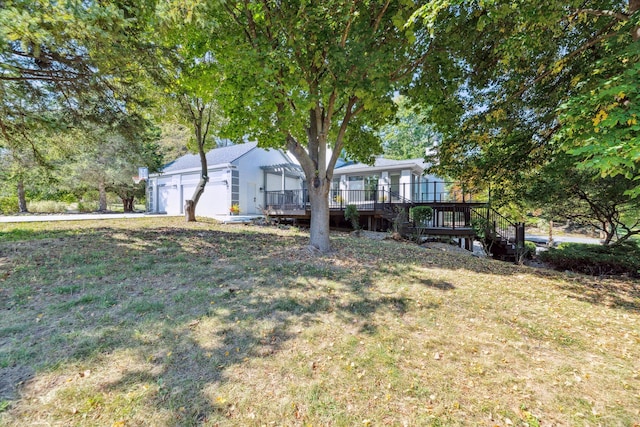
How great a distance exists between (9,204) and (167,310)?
29.5 meters

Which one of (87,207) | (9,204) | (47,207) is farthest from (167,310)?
(9,204)

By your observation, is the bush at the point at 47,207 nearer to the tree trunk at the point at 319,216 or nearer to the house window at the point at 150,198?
the house window at the point at 150,198

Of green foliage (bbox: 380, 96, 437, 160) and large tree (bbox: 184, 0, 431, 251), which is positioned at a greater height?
green foliage (bbox: 380, 96, 437, 160)

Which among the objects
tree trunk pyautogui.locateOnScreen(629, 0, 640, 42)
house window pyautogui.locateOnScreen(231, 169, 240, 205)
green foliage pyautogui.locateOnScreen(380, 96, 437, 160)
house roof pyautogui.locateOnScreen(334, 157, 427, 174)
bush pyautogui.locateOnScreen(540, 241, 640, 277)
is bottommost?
bush pyautogui.locateOnScreen(540, 241, 640, 277)

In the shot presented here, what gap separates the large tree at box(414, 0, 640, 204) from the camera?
376 centimetres

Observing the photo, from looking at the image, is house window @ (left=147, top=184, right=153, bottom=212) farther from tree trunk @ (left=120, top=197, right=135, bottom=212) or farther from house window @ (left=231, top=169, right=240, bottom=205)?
house window @ (left=231, top=169, right=240, bottom=205)

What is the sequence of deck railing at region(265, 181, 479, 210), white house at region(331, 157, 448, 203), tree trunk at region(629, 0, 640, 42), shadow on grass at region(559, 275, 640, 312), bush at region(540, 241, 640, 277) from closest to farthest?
tree trunk at region(629, 0, 640, 42)
shadow on grass at region(559, 275, 640, 312)
bush at region(540, 241, 640, 277)
deck railing at region(265, 181, 479, 210)
white house at region(331, 157, 448, 203)

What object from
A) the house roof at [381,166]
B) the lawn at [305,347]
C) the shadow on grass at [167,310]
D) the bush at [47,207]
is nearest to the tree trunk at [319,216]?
the shadow on grass at [167,310]

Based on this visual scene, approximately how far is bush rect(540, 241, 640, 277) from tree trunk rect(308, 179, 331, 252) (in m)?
7.81

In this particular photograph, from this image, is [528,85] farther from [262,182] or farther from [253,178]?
[262,182]

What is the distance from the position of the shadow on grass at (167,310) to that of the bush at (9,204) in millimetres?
23474

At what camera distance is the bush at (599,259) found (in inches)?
325

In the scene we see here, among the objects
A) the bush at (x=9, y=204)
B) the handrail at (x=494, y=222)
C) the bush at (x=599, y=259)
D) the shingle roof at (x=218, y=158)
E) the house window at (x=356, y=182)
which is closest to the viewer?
the bush at (x=599, y=259)

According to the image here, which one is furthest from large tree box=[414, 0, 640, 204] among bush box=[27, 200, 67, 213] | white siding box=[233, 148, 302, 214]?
bush box=[27, 200, 67, 213]
